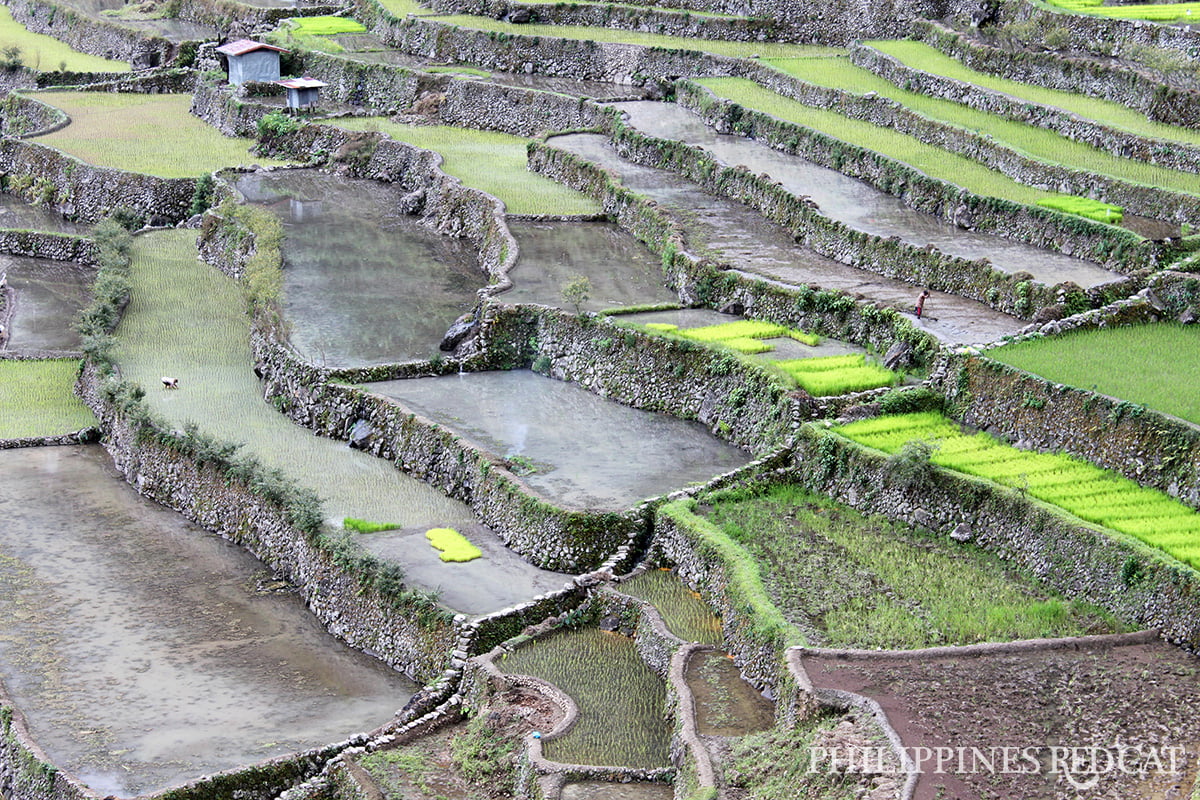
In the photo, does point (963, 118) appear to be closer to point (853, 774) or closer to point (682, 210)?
point (682, 210)

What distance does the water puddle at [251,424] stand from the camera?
2562 cm

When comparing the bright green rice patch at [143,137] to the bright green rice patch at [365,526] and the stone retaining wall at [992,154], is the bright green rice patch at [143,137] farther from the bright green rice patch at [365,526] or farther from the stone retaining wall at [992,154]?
the bright green rice patch at [365,526]

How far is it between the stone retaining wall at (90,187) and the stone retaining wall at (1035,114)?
1884 cm

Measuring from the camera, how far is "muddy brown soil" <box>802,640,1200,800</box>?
18.0 meters

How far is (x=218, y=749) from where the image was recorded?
22719 millimetres

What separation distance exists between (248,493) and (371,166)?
19601mm

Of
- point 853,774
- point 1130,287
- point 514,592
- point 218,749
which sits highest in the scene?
point 1130,287

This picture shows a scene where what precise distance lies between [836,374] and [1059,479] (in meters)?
5.39

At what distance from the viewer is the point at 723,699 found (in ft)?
71.6

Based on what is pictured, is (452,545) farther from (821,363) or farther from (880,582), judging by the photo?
(821,363)

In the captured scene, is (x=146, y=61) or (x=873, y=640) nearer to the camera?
(x=873, y=640)

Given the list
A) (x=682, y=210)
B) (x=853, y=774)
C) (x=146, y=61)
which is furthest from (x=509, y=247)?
(x=146, y=61)

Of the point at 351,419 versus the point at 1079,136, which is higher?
the point at 1079,136

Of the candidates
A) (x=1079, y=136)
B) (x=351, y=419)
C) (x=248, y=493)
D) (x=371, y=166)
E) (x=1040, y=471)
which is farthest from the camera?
(x=371, y=166)
